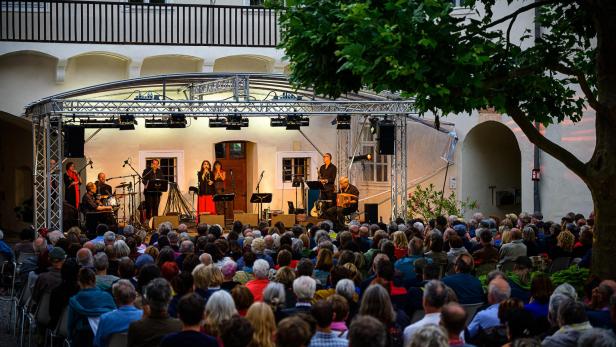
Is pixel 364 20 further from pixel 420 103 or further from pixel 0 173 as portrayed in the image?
pixel 0 173

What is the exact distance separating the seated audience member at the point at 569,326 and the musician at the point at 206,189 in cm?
1947

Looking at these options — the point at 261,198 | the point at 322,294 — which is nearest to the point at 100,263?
the point at 322,294

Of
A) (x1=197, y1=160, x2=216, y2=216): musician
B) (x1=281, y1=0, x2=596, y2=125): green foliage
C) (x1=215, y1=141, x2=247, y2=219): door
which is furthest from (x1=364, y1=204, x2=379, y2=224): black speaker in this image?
(x1=281, y1=0, x2=596, y2=125): green foliage

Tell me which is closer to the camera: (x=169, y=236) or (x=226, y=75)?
(x=169, y=236)

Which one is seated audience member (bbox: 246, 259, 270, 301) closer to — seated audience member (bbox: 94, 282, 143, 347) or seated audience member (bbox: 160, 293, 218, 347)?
seated audience member (bbox: 94, 282, 143, 347)

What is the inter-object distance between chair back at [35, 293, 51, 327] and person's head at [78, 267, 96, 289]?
1.44 m

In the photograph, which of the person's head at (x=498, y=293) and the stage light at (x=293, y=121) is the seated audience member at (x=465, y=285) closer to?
the person's head at (x=498, y=293)

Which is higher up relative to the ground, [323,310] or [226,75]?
[226,75]

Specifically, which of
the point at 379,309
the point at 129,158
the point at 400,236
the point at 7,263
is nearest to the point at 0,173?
the point at 129,158

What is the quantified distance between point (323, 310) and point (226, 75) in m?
15.5

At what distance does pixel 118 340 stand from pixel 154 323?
3.24ft

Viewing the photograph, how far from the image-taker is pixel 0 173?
29.6 meters

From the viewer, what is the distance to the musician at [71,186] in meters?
23.6

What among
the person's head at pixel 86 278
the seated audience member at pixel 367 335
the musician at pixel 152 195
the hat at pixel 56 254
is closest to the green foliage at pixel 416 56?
the person's head at pixel 86 278
